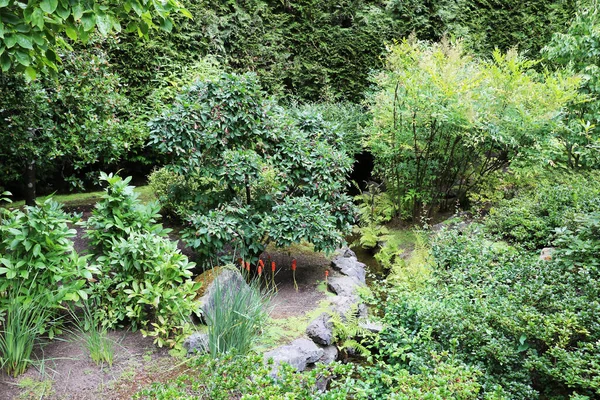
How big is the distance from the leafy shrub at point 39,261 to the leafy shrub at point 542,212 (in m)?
3.95

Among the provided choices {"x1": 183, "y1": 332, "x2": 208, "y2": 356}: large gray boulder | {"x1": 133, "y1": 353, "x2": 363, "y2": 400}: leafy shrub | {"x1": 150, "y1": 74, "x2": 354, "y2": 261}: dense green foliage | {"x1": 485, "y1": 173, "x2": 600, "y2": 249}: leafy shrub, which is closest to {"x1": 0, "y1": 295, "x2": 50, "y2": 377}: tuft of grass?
{"x1": 183, "y1": 332, "x2": 208, "y2": 356}: large gray boulder

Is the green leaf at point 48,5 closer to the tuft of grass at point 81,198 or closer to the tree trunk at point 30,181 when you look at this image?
the tree trunk at point 30,181

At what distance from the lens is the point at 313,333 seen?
3.52 meters

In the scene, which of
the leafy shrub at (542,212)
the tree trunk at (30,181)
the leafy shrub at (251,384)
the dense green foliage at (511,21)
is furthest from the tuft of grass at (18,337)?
the dense green foliage at (511,21)

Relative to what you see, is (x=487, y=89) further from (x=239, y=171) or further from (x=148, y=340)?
(x=148, y=340)

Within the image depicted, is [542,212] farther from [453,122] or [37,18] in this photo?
[37,18]

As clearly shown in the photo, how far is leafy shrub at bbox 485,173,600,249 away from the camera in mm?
4174

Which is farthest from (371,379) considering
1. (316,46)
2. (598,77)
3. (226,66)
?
(316,46)

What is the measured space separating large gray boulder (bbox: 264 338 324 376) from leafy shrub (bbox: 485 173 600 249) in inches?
91.8

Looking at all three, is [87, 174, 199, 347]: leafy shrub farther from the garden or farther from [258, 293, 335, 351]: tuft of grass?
[258, 293, 335, 351]: tuft of grass

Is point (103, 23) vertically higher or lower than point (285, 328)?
higher

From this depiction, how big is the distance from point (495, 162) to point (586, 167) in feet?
4.85

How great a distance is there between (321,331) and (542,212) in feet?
9.53

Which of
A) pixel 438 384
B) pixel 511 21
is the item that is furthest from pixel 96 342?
pixel 511 21
